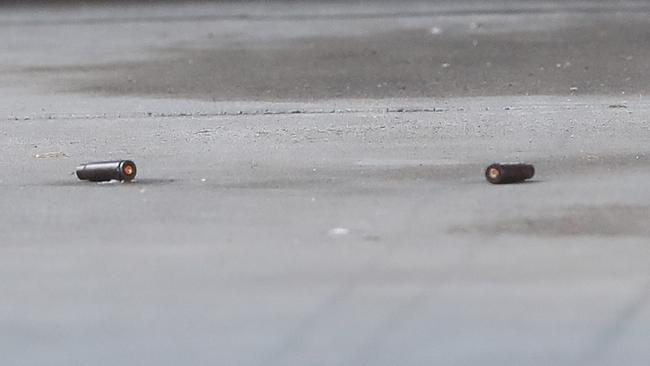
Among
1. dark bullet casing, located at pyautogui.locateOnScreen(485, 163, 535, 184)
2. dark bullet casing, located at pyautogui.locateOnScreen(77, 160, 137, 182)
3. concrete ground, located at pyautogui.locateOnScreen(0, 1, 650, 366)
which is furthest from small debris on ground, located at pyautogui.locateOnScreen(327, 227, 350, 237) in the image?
dark bullet casing, located at pyautogui.locateOnScreen(77, 160, 137, 182)

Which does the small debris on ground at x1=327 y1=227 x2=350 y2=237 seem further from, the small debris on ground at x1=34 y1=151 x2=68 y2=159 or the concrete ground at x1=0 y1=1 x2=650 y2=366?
the small debris on ground at x1=34 y1=151 x2=68 y2=159

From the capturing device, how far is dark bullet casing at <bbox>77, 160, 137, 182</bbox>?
29.2 feet

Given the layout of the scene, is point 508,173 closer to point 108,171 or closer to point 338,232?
point 338,232

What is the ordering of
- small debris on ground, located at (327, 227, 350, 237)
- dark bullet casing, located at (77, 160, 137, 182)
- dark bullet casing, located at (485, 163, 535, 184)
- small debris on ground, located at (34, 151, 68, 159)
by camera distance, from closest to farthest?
1. small debris on ground, located at (327, 227, 350, 237)
2. dark bullet casing, located at (485, 163, 535, 184)
3. dark bullet casing, located at (77, 160, 137, 182)
4. small debris on ground, located at (34, 151, 68, 159)

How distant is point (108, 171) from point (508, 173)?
224 cm

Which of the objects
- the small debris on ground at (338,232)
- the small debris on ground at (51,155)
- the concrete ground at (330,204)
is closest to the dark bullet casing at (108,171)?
the concrete ground at (330,204)

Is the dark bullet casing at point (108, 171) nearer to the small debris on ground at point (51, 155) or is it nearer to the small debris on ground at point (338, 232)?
the small debris on ground at point (51, 155)

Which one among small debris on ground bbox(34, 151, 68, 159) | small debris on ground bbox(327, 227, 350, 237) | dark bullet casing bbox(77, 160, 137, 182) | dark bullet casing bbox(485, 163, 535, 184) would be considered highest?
small debris on ground bbox(34, 151, 68, 159)

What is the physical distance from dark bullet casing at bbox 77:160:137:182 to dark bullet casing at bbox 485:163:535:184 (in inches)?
79.2

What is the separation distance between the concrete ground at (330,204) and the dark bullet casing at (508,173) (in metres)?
0.07

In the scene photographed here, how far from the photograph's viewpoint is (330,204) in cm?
823

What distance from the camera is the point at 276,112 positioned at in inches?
471

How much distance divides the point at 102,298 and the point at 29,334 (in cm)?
52

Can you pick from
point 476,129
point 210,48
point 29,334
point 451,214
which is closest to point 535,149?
point 476,129
